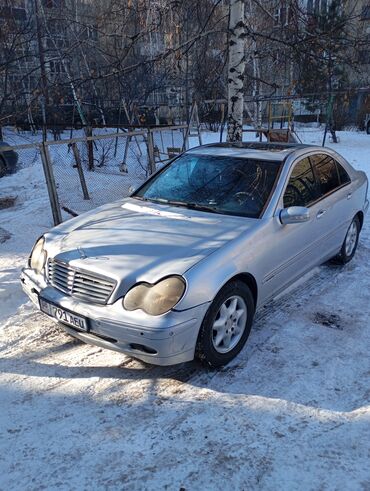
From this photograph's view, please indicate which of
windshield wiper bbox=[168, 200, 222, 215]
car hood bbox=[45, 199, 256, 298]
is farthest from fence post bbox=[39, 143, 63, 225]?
windshield wiper bbox=[168, 200, 222, 215]

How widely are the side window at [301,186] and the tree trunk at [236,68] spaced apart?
3.40 metres

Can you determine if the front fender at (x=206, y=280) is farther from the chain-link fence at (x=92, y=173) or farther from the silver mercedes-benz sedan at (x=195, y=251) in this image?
the chain-link fence at (x=92, y=173)

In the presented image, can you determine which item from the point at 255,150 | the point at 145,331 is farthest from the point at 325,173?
the point at 145,331

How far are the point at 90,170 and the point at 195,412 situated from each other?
29.9 ft

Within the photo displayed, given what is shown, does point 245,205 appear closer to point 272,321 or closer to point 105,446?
point 272,321

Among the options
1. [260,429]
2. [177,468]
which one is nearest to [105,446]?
[177,468]

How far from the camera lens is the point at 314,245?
4109 mm

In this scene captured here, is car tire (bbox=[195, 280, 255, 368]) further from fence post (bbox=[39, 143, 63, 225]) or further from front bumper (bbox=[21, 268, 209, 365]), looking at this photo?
fence post (bbox=[39, 143, 63, 225])

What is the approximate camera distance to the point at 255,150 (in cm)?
428

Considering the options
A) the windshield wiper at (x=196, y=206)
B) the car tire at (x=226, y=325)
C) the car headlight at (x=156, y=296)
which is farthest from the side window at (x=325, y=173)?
the car headlight at (x=156, y=296)

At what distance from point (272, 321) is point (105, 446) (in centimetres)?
191

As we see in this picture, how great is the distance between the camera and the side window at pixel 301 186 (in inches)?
150

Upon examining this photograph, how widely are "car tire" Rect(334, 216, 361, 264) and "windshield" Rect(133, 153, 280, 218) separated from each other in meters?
1.60

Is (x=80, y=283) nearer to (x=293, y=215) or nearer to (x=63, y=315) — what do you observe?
(x=63, y=315)
